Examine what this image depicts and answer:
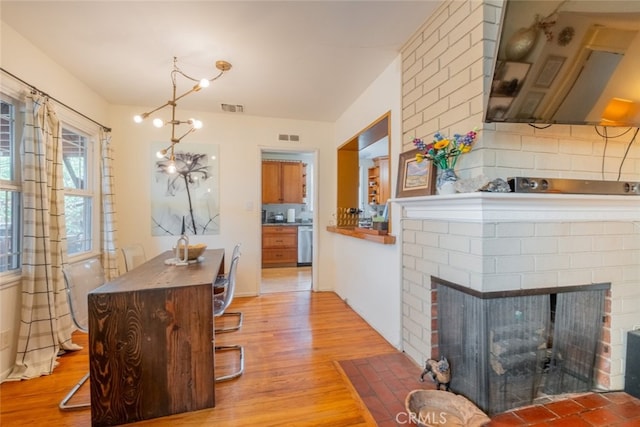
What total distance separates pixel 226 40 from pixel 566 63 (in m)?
2.20

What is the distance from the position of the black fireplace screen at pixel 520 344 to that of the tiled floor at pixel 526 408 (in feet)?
0.23

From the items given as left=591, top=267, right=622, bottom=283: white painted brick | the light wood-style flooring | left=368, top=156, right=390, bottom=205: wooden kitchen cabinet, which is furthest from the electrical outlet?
left=368, top=156, right=390, bottom=205: wooden kitchen cabinet

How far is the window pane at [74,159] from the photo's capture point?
293 centimetres

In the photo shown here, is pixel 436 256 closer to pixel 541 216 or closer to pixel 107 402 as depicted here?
pixel 541 216

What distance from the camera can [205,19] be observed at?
2.00 metres

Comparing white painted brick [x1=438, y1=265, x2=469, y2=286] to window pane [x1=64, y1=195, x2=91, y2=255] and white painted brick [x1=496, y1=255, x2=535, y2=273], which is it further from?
window pane [x1=64, y1=195, x2=91, y2=255]

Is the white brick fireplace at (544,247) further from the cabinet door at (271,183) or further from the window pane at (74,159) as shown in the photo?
the cabinet door at (271,183)

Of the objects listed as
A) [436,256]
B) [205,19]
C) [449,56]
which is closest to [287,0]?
[205,19]

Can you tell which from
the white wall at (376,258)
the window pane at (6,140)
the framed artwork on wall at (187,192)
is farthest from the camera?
the framed artwork on wall at (187,192)

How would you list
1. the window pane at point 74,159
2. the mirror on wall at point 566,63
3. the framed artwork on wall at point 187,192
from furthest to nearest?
1. the framed artwork on wall at point 187,192
2. the window pane at point 74,159
3. the mirror on wall at point 566,63

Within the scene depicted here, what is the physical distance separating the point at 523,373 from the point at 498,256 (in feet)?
2.44

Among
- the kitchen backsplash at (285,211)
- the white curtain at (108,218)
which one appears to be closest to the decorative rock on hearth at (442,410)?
the white curtain at (108,218)

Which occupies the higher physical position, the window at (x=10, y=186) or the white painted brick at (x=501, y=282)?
the window at (x=10, y=186)

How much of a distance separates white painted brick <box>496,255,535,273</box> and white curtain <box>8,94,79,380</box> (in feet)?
10.4
